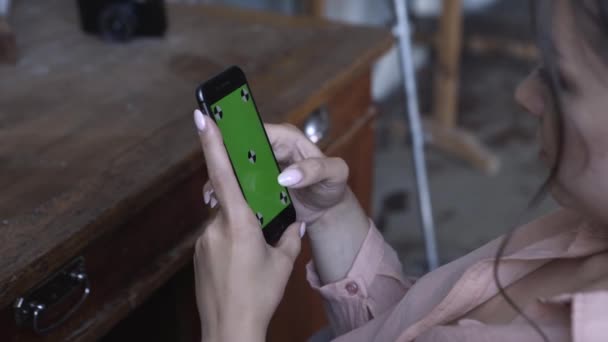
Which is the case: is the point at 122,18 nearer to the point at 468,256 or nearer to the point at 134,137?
the point at 134,137

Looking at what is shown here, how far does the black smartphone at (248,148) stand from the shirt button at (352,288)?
0.34ft

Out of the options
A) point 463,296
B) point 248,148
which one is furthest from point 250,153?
point 463,296

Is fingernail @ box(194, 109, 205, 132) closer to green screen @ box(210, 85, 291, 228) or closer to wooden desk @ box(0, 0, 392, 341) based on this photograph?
green screen @ box(210, 85, 291, 228)

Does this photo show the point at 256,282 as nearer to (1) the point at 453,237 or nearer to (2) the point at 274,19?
(2) the point at 274,19

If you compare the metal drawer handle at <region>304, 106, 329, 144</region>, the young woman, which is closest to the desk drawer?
the young woman

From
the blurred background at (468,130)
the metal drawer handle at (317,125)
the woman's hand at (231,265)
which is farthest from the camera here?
the blurred background at (468,130)

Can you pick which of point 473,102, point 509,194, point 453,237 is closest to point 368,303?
point 453,237

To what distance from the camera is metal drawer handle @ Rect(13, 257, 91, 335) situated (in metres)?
0.71

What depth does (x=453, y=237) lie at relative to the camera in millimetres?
2193

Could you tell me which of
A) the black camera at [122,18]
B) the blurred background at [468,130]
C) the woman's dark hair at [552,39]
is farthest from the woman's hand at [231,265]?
the blurred background at [468,130]

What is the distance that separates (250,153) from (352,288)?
21 centimetres

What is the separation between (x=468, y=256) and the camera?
80cm

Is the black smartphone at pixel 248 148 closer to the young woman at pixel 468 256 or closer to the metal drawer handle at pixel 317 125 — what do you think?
the young woman at pixel 468 256

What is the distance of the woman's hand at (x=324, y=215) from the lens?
33.6 inches
